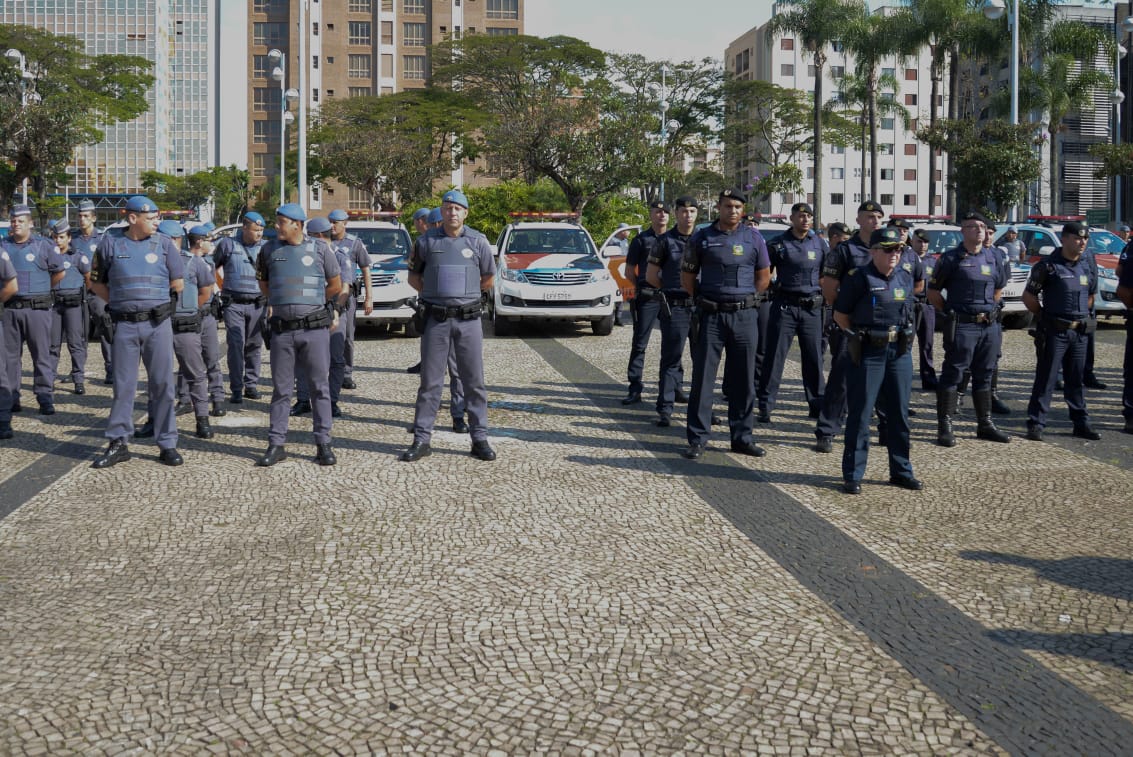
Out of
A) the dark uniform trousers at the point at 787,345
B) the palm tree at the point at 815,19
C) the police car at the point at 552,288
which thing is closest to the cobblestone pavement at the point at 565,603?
the dark uniform trousers at the point at 787,345

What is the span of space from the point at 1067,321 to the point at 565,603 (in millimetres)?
6403

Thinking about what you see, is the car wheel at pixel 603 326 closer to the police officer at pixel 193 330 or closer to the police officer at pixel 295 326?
the police officer at pixel 193 330

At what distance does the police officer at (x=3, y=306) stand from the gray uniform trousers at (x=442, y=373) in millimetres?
3620

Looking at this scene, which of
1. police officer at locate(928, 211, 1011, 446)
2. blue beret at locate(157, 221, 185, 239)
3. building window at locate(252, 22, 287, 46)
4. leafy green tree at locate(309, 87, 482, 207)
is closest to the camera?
blue beret at locate(157, 221, 185, 239)

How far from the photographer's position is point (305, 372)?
870 cm

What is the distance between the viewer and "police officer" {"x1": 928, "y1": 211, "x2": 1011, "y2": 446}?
375 inches

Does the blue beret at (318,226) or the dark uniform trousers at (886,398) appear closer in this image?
the dark uniform trousers at (886,398)

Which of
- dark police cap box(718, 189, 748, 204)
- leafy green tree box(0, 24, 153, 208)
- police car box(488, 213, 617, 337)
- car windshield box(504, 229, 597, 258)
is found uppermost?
leafy green tree box(0, 24, 153, 208)

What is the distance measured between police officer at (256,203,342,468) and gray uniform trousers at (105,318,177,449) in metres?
0.75

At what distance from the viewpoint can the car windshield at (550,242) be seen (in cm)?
1873

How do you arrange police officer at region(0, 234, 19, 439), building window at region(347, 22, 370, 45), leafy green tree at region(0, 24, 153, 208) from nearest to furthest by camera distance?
police officer at region(0, 234, 19, 439) → leafy green tree at region(0, 24, 153, 208) → building window at region(347, 22, 370, 45)

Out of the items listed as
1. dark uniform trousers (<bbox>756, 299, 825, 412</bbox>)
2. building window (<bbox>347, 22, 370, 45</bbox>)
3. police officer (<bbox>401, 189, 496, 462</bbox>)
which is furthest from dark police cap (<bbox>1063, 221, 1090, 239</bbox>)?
building window (<bbox>347, 22, 370, 45</bbox>)

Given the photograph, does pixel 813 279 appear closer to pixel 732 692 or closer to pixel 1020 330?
pixel 732 692

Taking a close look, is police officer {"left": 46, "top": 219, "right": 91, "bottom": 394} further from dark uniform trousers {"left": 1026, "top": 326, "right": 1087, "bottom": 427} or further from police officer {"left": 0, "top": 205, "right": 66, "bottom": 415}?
dark uniform trousers {"left": 1026, "top": 326, "right": 1087, "bottom": 427}
